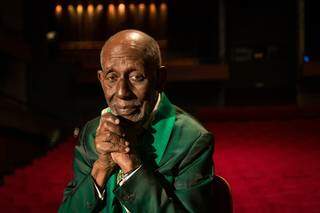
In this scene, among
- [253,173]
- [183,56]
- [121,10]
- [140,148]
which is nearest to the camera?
[140,148]

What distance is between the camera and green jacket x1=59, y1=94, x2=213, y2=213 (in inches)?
36.4

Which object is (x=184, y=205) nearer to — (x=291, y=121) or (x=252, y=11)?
(x=291, y=121)

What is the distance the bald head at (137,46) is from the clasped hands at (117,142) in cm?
13

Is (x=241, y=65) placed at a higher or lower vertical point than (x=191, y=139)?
lower

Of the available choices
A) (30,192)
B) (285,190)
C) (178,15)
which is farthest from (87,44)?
(285,190)

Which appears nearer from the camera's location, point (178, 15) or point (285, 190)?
point (285, 190)

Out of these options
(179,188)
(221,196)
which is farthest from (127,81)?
(221,196)

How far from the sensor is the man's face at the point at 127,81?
906mm

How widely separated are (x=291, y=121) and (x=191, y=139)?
553 cm

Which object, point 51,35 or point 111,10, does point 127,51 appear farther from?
point 51,35

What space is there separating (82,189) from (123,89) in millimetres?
243

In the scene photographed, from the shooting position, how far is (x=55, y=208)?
2977mm

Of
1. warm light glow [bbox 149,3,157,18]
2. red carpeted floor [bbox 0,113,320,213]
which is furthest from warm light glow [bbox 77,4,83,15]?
red carpeted floor [bbox 0,113,320,213]

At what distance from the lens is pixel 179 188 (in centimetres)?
95
